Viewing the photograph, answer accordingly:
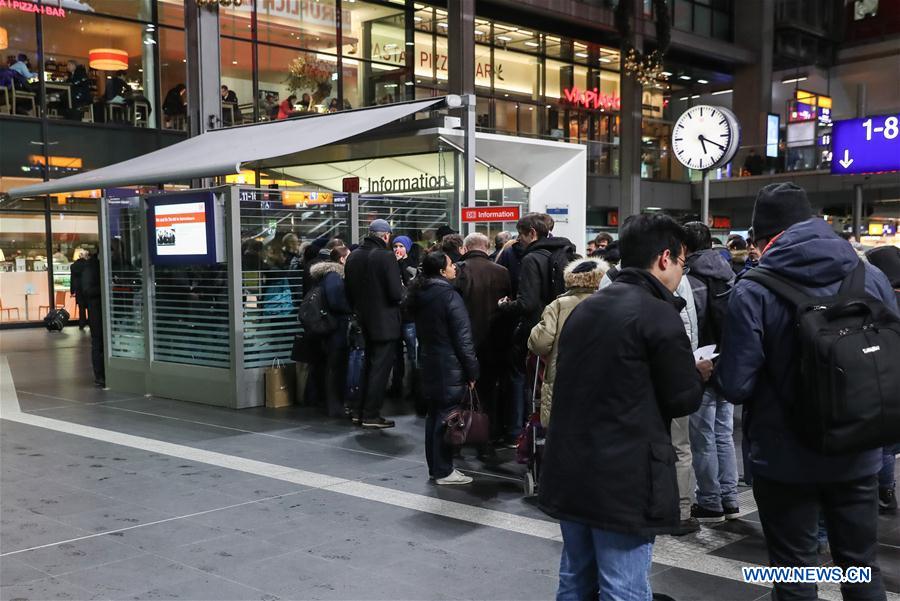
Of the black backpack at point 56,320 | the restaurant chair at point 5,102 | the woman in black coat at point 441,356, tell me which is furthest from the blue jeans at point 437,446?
the restaurant chair at point 5,102

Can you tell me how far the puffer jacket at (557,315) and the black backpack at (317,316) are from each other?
13.4ft

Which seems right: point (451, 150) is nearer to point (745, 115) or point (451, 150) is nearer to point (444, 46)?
point (444, 46)

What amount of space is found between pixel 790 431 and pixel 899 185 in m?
23.4

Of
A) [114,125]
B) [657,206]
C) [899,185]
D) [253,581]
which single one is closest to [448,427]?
[253,581]

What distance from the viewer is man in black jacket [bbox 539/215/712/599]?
2840mm

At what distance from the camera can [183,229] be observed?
1030cm

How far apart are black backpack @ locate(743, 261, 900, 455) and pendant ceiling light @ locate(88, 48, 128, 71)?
21.8m

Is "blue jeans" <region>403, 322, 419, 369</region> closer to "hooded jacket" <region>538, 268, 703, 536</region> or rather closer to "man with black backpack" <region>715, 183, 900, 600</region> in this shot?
"man with black backpack" <region>715, 183, 900, 600</region>

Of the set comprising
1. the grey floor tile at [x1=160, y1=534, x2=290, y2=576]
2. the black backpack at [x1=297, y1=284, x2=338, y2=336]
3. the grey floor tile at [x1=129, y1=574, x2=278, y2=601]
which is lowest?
the grey floor tile at [x1=160, y1=534, x2=290, y2=576]

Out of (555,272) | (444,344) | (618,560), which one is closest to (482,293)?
(555,272)

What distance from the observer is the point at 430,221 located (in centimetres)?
1218

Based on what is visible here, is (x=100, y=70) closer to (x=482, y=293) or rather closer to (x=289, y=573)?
(x=482, y=293)

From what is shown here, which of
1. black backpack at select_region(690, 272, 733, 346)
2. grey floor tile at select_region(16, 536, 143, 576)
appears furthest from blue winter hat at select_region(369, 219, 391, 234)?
grey floor tile at select_region(16, 536, 143, 576)

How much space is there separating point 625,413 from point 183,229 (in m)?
8.42
